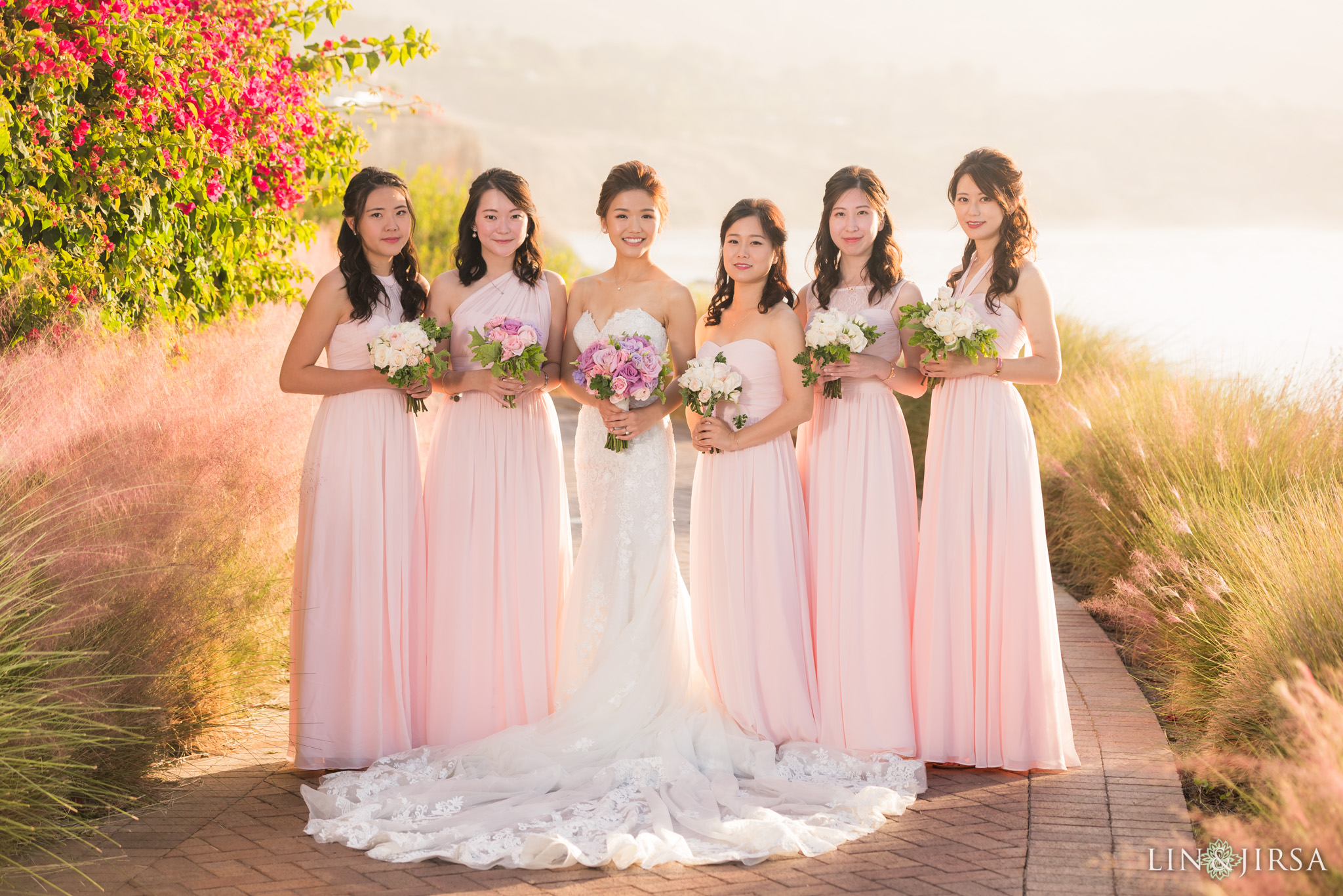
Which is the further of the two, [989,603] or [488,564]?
[488,564]

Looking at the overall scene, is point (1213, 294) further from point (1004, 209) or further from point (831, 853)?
point (831, 853)

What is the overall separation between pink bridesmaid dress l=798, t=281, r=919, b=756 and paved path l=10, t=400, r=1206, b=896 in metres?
0.42

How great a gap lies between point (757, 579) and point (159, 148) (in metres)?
4.29

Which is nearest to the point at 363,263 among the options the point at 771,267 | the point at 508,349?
the point at 508,349

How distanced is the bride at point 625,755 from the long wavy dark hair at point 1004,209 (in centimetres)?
139

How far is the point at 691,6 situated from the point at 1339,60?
5827cm

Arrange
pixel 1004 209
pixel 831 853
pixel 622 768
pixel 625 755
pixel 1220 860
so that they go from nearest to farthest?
pixel 1220 860
pixel 831 853
pixel 622 768
pixel 625 755
pixel 1004 209

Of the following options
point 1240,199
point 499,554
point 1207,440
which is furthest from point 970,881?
point 1240,199

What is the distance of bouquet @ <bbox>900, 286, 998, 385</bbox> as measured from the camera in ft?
15.1

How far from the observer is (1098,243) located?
66.2m

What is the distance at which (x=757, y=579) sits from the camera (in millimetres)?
5012

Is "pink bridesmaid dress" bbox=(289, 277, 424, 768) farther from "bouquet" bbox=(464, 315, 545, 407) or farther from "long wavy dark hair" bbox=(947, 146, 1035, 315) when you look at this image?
"long wavy dark hair" bbox=(947, 146, 1035, 315)

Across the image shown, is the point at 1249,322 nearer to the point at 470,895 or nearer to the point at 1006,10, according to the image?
the point at 470,895

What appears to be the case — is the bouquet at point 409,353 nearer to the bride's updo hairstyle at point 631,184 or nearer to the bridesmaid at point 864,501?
the bride's updo hairstyle at point 631,184
